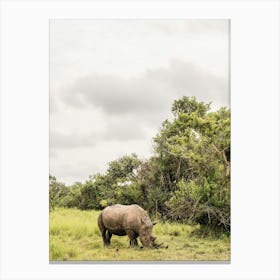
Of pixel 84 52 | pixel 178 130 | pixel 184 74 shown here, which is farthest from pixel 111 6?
pixel 178 130

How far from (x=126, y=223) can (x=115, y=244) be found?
0.40 meters

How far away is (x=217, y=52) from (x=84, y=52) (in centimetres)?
227

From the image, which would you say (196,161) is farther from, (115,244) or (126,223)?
(115,244)

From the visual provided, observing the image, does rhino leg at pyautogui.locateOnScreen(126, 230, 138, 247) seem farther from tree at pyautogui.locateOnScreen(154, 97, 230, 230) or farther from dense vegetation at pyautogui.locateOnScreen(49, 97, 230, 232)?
tree at pyautogui.locateOnScreen(154, 97, 230, 230)

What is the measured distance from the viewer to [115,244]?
9789mm

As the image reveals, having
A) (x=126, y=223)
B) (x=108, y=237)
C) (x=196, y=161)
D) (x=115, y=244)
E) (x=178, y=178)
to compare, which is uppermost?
(x=196, y=161)

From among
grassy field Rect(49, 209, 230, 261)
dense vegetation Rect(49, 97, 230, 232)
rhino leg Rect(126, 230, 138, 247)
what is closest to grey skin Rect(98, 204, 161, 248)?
rhino leg Rect(126, 230, 138, 247)

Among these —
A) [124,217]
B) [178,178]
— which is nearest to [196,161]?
[178,178]

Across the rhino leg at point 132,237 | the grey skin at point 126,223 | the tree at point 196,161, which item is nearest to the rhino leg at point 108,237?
the grey skin at point 126,223

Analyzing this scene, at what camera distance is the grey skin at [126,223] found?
977 cm

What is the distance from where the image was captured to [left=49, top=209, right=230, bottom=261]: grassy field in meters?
9.44

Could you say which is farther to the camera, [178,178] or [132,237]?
[178,178]
